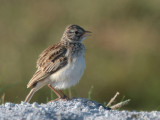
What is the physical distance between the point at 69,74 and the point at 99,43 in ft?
24.3

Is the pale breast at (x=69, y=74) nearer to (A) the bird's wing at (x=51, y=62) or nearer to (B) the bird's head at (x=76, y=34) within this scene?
(A) the bird's wing at (x=51, y=62)

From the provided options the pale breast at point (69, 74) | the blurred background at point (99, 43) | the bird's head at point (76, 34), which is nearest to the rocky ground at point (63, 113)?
the pale breast at point (69, 74)

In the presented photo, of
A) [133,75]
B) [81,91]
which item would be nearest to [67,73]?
[81,91]

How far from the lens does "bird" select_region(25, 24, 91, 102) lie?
8.40 m

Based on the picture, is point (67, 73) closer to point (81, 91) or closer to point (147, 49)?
point (81, 91)

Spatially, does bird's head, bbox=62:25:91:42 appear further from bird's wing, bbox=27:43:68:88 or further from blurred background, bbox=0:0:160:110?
blurred background, bbox=0:0:160:110

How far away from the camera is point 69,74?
8.34m

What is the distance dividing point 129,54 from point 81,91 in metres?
2.14

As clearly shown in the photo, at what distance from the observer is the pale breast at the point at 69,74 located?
8.34 metres

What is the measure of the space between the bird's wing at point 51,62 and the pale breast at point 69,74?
0.36 ft

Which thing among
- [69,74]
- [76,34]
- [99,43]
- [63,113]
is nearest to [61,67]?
[69,74]

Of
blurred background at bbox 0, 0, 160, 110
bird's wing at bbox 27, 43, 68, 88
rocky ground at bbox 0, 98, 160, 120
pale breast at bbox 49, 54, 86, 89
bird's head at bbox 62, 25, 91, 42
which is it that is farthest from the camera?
blurred background at bbox 0, 0, 160, 110

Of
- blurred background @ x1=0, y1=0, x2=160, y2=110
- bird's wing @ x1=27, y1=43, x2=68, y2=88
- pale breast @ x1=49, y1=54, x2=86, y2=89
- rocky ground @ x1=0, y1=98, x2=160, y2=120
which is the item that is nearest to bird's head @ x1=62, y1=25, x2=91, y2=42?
bird's wing @ x1=27, y1=43, x2=68, y2=88

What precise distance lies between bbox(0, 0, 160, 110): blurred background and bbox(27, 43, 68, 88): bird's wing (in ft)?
14.8
